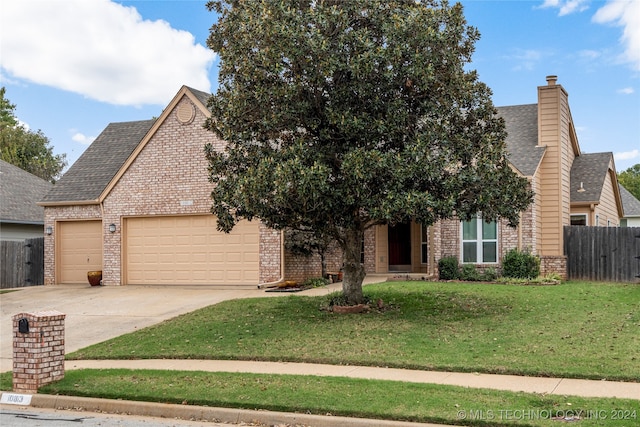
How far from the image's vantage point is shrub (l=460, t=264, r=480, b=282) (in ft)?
68.2

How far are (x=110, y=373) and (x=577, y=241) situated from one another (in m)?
16.1

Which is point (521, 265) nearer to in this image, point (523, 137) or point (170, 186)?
point (523, 137)

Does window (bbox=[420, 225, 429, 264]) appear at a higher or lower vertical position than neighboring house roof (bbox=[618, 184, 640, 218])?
lower

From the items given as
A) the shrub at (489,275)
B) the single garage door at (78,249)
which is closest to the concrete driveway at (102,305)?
the single garage door at (78,249)

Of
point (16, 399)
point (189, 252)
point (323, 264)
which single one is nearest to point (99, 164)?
point (189, 252)

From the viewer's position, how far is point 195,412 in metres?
8.79

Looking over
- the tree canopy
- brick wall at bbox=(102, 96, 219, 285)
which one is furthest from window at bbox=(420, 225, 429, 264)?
the tree canopy

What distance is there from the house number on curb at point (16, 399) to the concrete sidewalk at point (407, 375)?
1.64 metres

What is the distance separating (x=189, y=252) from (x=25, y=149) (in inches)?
1309

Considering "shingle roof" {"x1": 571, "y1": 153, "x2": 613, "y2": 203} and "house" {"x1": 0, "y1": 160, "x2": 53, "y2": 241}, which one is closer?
"shingle roof" {"x1": 571, "y1": 153, "x2": 613, "y2": 203}

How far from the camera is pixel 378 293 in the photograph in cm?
1673

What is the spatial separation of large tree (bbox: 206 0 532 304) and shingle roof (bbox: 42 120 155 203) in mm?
11401

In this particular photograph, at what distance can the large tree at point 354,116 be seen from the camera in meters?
13.0

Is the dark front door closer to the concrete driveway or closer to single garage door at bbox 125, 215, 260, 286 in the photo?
single garage door at bbox 125, 215, 260, 286
